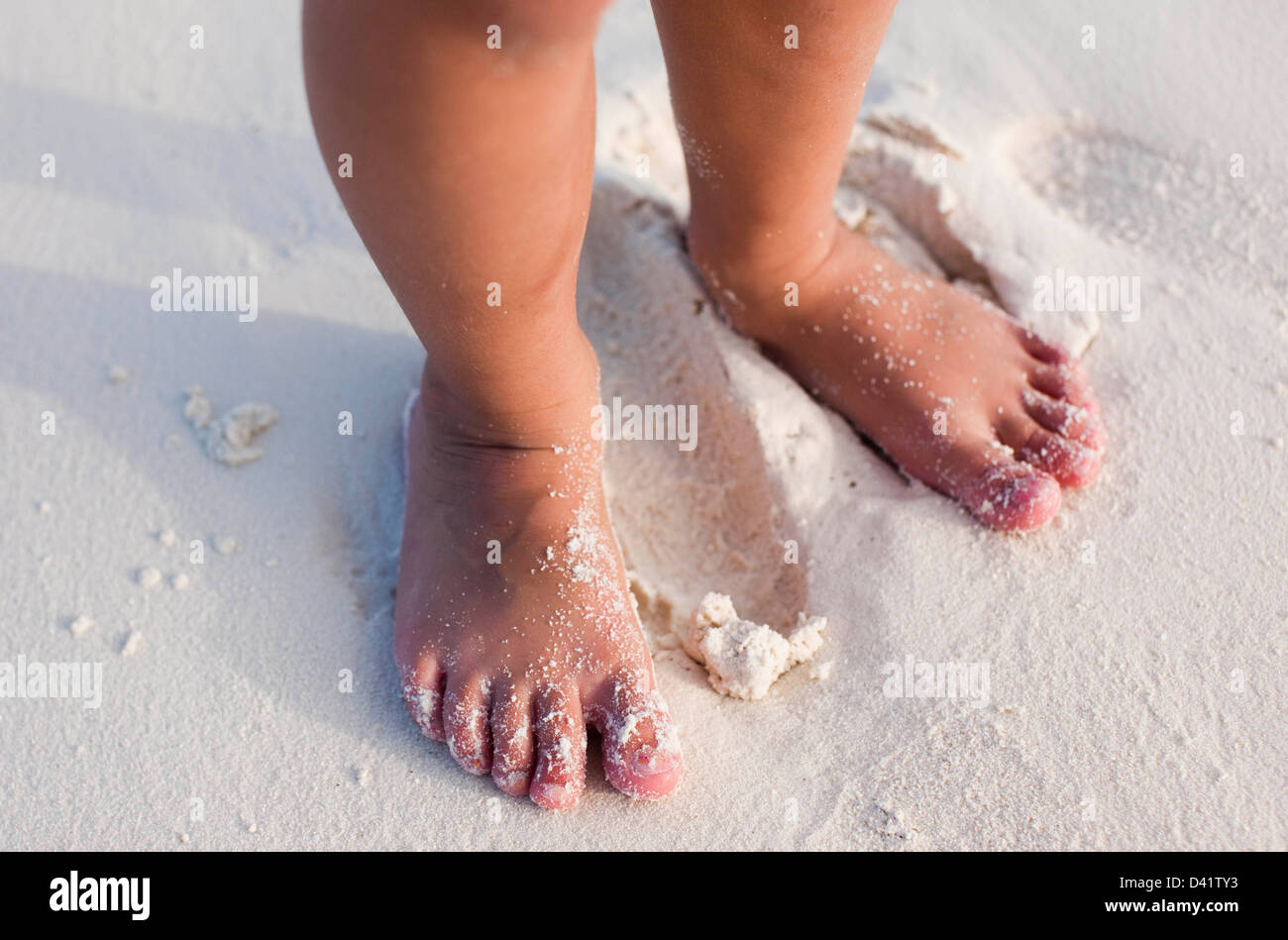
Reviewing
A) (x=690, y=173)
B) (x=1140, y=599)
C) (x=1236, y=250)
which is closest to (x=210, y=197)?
(x=690, y=173)

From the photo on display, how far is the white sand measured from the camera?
106cm

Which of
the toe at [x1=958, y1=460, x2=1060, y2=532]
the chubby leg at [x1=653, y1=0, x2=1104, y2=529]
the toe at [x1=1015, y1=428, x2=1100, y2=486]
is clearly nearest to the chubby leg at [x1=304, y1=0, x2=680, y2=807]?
the chubby leg at [x1=653, y1=0, x2=1104, y2=529]

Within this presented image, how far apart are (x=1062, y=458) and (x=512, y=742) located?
75 centimetres

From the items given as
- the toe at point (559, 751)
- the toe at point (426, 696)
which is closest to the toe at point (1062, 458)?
the toe at point (559, 751)

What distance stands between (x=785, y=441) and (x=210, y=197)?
3.30 ft

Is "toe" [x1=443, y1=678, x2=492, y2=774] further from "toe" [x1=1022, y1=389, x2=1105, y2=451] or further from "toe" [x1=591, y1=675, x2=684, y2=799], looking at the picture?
"toe" [x1=1022, y1=389, x2=1105, y2=451]

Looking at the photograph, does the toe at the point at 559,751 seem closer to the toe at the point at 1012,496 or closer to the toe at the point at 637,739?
the toe at the point at 637,739

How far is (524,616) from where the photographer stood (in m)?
1.13

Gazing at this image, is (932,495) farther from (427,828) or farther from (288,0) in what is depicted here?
(288,0)

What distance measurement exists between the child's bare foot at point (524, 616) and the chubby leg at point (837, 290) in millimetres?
336

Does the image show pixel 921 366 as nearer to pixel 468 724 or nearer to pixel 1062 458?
pixel 1062 458

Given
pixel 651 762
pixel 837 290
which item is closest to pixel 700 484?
pixel 837 290

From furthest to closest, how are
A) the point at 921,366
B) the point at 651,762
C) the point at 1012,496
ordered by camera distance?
the point at 921,366, the point at 1012,496, the point at 651,762

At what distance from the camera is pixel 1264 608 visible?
1154mm
